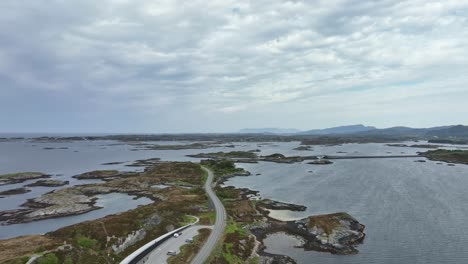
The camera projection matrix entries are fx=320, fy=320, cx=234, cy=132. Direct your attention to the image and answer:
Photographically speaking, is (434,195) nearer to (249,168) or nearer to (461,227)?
(461,227)

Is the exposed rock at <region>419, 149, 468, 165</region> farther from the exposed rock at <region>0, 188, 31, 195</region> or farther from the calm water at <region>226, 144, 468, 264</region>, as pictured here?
the exposed rock at <region>0, 188, 31, 195</region>

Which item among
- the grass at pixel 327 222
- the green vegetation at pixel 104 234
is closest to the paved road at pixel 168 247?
the green vegetation at pixel 104 234

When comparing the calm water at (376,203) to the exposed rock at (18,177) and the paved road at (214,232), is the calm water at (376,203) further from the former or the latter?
the paved road at (214,232)

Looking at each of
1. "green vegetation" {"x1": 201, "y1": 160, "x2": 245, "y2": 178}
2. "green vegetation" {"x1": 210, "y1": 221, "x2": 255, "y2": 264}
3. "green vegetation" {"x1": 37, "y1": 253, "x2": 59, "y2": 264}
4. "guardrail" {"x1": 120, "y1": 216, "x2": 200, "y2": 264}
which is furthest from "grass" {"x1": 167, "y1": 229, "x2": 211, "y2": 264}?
"green vegetation" {"x1": 201, "y1": 160, "x2": 245, "y2": 178}

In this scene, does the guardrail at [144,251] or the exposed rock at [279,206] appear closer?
the guardrail at [144,251]

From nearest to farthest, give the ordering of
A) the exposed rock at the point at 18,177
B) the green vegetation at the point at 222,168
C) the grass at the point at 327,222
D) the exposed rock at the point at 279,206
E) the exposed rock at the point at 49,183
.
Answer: the grass at the point at 327,222 → the exposed rock at the point at 279,206 → the exposed rock at the point at 49,183 → the exposed rock at the point at 18,177 → the green vegetation at the point at 222,168

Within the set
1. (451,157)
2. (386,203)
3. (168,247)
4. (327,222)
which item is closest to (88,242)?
(168,247)
